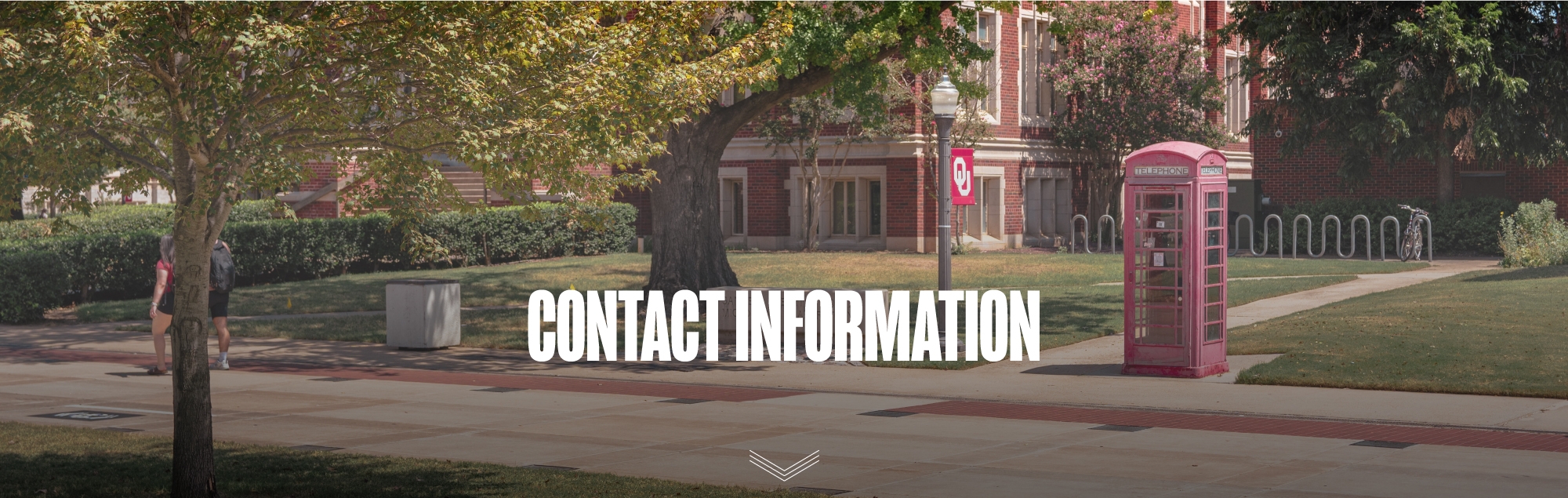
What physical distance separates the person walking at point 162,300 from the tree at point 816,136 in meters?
21.0

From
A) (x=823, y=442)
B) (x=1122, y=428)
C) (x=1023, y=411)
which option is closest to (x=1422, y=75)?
(x=1023, y=411)

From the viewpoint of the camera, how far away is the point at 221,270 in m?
14.4

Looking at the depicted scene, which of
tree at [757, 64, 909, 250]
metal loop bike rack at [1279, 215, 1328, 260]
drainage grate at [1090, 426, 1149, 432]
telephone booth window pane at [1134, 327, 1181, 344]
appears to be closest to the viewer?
drainage grate at [1090, 426, 1149, 432]

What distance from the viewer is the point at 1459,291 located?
62.6 feet

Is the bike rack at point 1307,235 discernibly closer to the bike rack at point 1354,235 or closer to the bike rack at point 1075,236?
the bike rack at point 1354,235

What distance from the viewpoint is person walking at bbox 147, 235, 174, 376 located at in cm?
1405

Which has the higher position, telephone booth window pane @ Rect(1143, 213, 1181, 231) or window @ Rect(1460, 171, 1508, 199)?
window @ Rect(1460, 171, 1508, 199)

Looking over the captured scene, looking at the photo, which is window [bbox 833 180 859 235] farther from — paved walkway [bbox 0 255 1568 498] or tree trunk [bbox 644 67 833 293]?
paved walkway [bbox 0 255 1568 498]

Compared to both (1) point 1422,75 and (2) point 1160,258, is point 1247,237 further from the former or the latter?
(2) point 1160,258

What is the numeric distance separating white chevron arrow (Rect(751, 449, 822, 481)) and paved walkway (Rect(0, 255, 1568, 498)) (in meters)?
0.10

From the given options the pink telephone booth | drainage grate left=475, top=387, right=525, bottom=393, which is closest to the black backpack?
drainage grate left=475, top=387, right=525, bottom=393

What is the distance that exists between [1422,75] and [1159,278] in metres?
19.7

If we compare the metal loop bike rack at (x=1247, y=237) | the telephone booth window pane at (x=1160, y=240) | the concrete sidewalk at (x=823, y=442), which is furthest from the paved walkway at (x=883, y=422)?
the metal loop bike rack at (x=1247, y=237)

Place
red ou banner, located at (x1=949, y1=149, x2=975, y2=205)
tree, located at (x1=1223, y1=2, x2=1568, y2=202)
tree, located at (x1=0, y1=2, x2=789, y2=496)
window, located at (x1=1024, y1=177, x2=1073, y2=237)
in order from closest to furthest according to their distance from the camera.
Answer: tree, located at (x1=0, y1=2, x2=789, y2=496), red ou banner, located at (x1=949, y1=149, x2=975, y2=205), tree, located at (x1=1223, y1=2, x2=1568, y2=202), window, located at (x1=1024, y1=177, x2=1073, y2=237)
